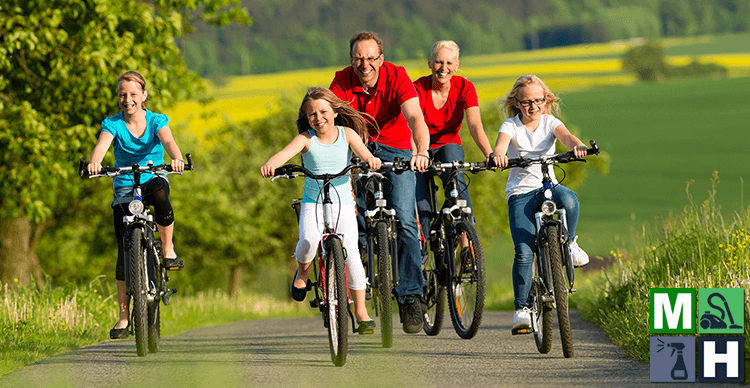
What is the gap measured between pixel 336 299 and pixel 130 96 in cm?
237

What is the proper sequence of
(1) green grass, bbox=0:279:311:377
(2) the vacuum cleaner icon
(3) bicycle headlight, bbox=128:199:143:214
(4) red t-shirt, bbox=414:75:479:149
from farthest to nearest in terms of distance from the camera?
(4) red t-shirt, bbox=414:75:479:149 → (1) green grass, bbox=0:279:311:377 → (3) bicycle headlight, bbox=128:199:143:214 → (2) the vacuum cleaner icon

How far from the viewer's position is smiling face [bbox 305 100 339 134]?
658 centimetres

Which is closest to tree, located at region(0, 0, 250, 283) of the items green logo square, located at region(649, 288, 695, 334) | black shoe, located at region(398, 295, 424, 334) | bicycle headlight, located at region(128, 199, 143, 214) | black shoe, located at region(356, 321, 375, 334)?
bicycle headlight, located at region(128, 199, 143, 214)

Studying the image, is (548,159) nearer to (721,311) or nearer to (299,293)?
(721,311)

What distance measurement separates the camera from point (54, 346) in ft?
24.6

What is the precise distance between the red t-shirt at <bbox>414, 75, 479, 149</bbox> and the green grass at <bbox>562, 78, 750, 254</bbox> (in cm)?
4348

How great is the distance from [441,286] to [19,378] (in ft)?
10.7

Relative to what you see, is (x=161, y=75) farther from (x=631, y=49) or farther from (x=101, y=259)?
(x=631, y=49)

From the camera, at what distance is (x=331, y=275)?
6230mm

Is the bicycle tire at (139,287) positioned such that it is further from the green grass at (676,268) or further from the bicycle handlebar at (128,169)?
the green grass at (676,268)

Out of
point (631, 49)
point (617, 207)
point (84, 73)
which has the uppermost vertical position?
point (631, 49)

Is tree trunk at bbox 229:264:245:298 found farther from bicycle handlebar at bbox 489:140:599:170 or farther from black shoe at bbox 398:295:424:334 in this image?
bicycle handlebar at bbox 489:140:599:170

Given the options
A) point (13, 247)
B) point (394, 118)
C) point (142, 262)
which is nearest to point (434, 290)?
point (394, 118)

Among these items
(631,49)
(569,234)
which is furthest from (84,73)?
(631,49)
